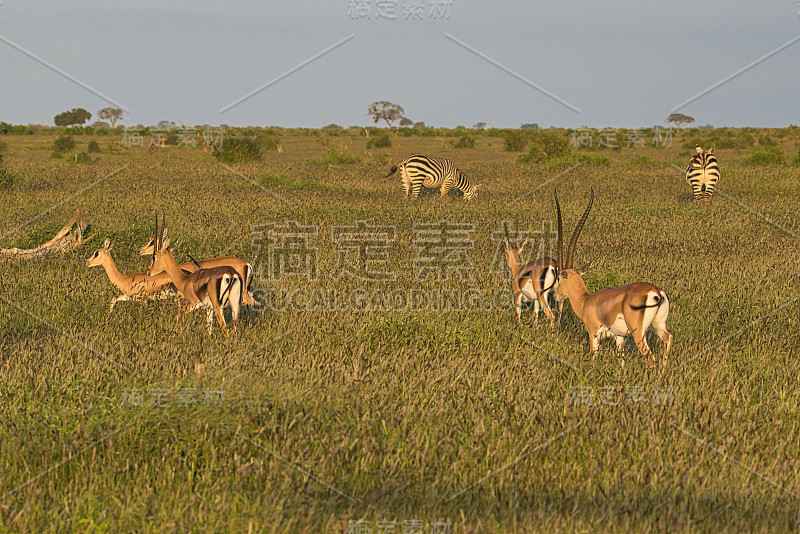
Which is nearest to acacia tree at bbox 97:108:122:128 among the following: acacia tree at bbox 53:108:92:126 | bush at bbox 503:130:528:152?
acacia tree at bbox 53:108:92:126

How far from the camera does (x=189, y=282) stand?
7477mm

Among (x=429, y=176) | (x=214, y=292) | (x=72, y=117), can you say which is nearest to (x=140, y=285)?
(x=214, y=292)

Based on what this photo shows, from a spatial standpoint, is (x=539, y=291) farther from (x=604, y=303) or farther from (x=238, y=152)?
(x=238, y=152)

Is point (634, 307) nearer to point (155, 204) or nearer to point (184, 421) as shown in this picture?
point (184, 421)

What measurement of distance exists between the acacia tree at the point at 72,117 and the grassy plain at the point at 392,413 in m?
110

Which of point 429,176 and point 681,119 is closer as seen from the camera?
point 429,176

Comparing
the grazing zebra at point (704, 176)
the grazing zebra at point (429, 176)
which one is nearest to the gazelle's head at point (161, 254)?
the grazing zebra at point (429, 176)

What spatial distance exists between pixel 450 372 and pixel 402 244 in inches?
283

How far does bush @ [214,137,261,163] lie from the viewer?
1256 inches

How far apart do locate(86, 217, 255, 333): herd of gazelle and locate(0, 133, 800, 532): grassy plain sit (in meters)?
0.26

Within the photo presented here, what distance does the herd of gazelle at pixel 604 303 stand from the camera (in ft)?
19.9

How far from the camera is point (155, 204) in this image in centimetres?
1642

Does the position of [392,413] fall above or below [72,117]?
below

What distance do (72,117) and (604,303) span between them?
116809 millimetres
